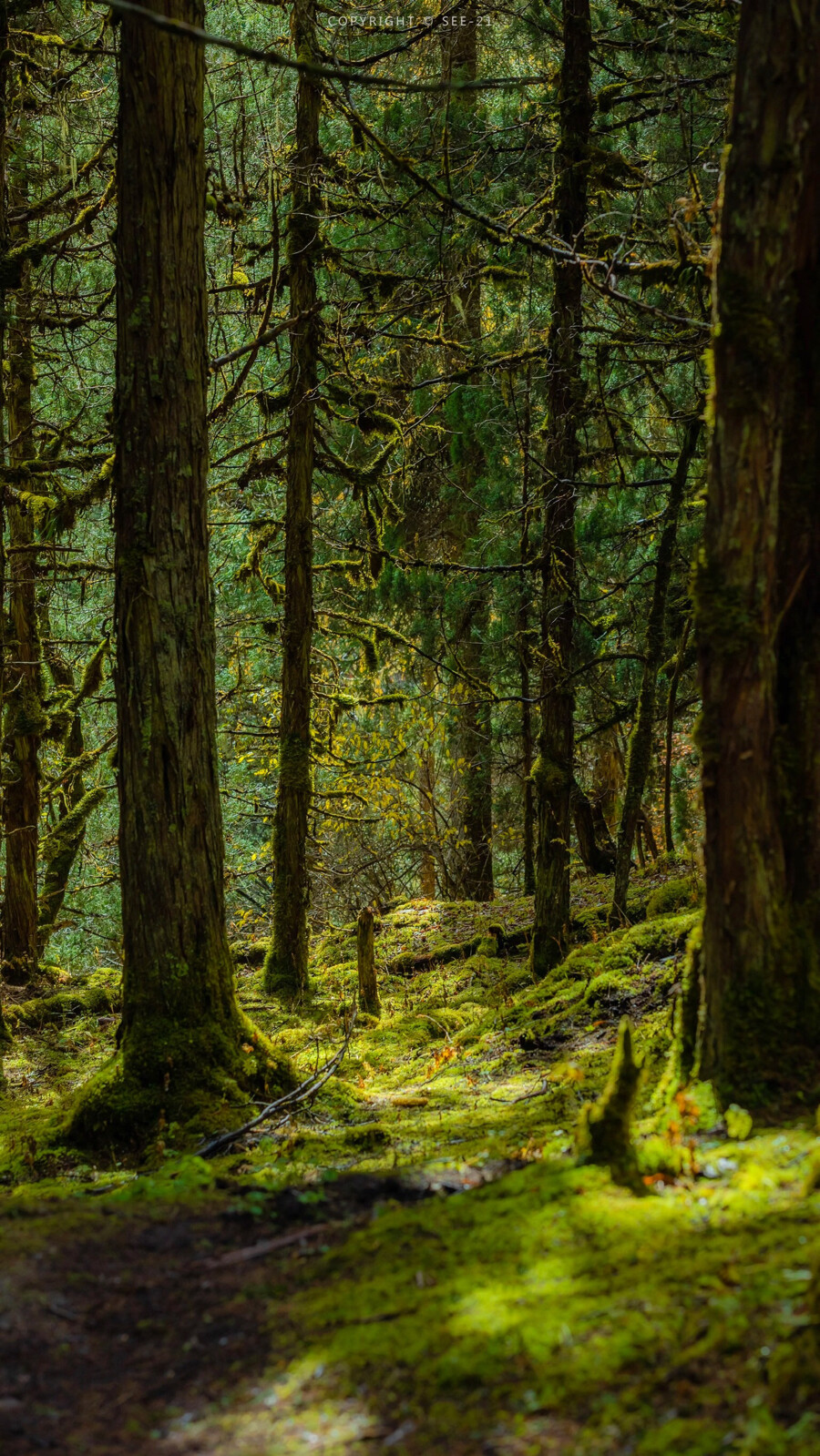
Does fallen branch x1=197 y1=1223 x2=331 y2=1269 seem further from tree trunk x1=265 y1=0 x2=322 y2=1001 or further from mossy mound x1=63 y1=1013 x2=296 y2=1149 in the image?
tree trunk x1=265 y1=0 x2=322 y2=1001

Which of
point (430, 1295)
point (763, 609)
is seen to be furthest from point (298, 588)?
point (430, 1295)

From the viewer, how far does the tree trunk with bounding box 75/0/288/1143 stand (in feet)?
18.5

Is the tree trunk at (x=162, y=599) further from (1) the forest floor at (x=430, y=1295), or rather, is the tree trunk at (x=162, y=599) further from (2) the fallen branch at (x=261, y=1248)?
(2) the fallen branch at (x=261, y=1248)

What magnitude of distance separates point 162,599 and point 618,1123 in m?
3.77

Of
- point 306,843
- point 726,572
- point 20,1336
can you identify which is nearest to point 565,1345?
point 20,1336

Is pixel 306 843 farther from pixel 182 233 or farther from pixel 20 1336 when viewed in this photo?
pixel 20 1336

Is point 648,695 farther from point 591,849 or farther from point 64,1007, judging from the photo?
point 64,1007

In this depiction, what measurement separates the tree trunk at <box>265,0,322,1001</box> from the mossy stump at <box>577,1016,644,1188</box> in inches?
293

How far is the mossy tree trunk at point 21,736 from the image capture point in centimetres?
1154

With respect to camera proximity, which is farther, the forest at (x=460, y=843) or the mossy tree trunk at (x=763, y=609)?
the mossy tree trunk at (x=763, y=609)

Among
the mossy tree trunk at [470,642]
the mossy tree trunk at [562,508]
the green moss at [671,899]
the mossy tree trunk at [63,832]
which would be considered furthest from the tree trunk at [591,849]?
the mossy tree trunk at [63,832]

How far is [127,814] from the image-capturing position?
5.70 metres

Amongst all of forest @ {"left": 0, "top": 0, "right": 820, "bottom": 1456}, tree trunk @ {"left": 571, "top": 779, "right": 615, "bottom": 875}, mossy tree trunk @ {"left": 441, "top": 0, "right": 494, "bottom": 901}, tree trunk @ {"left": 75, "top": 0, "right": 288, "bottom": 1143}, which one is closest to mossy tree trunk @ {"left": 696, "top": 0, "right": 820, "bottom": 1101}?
forest @ {"left": 0, "top": 0, "right": 820, "bottom": 1456}

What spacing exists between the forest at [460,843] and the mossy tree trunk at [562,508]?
0.04 metres
